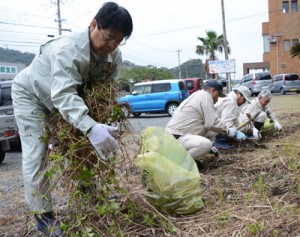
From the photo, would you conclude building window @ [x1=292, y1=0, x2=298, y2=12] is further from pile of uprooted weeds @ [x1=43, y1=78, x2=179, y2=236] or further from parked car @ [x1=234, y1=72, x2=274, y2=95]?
pile of uprooted weeds @ [x1=43, y1=78, x2=179, y2=236]

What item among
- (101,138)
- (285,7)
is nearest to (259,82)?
(285,7)

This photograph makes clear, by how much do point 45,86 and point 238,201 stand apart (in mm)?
1602

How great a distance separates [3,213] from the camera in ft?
10.1

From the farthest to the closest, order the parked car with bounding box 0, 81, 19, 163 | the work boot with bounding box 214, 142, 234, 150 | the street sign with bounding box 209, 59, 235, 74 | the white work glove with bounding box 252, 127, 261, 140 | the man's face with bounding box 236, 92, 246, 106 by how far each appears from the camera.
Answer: the street sign with bounding box 209, 59, 235, 74, the parked car with bounding box 0, 81, 19, 163, the white work glove with bounding box 252, 127, 261, 140, the man's face with bounding box 236, 92, 246, 106, the work boot with bounding box 214, 142, 234, 150

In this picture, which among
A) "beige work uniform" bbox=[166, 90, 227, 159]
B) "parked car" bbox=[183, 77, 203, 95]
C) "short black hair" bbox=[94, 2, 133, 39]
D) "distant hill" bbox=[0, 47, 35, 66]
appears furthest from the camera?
"distant hill" bbox=[0, 47, 35, 66]

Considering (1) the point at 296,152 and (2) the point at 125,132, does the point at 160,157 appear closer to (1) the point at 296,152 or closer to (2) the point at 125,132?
(2) the point at 125,132

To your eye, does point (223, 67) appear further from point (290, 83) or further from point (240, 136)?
point (240, 136)

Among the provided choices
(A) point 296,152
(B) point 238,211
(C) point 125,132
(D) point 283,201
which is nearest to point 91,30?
(C) point 125,132

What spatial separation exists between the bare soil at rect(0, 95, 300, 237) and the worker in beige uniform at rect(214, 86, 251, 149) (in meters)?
0.60

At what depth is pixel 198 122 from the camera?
13.8 ft

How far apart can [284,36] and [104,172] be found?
3469 centimetres

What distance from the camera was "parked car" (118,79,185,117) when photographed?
1526 centimetres

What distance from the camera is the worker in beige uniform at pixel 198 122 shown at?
4.01 m

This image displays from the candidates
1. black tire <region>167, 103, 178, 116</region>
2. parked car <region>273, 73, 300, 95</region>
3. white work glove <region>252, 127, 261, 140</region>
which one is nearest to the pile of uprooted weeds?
white work glove <region>252, 127, 261, 140</region>
